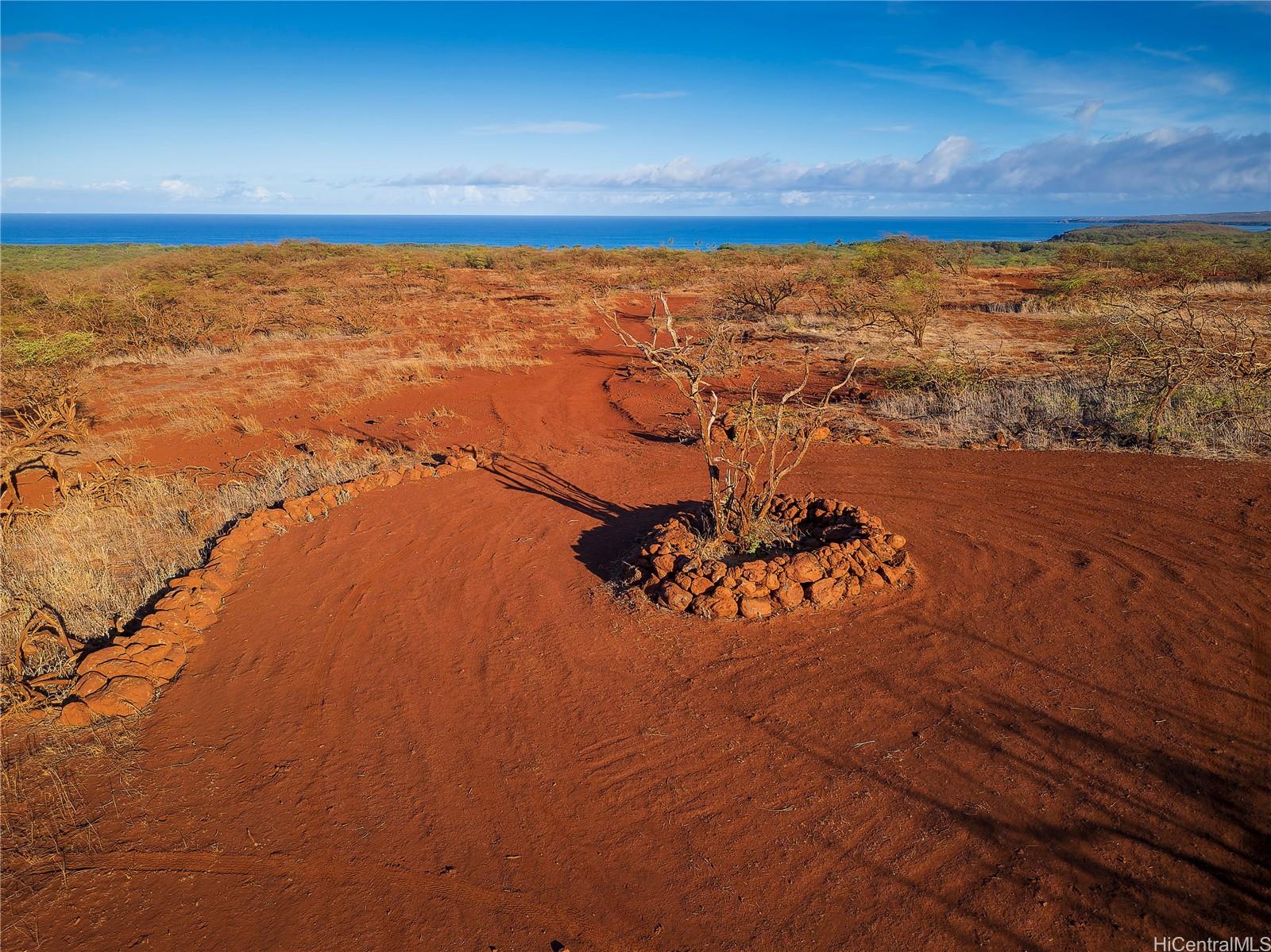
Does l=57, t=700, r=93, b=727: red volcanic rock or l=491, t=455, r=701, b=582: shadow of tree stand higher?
l=491, t=455, r=701, b=582: shadow of tree

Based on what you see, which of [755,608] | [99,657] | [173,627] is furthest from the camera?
[173,627]

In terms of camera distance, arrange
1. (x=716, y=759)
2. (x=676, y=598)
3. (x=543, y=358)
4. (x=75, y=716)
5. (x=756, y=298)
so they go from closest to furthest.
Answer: (x=716, y=759) → (x=75, y=716) → (x=676, y=598) → (x=543, y=358) → (x=756, y=298)

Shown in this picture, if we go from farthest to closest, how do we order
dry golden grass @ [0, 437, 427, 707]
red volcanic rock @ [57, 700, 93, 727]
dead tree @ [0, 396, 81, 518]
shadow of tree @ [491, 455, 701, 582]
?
dead tree @ [0, 396, 81, 518], shadow of tree @ [491, 455, 701, 582], dry golden grass @ [0, 437, 427, 707], red volcanic rock @ [57, 700, 93, 727]

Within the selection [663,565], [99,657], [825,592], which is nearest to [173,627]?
[99,657]

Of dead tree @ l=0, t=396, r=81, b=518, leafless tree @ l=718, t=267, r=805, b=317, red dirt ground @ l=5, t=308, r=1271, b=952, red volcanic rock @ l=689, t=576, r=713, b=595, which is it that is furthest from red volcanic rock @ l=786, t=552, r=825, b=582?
leafless tree @ l=718, t=267, r=805, b=317

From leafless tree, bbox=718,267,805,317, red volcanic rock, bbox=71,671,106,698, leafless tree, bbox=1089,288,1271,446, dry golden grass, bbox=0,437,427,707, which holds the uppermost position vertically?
leafless tree, bbox=718,267,805,317

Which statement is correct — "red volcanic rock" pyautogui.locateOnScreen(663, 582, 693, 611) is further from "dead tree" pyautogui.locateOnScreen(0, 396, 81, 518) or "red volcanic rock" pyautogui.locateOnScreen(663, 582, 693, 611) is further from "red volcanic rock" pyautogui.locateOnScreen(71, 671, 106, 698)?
"dead tree" pyautogui.locateOnScreen(0, 396, 81, 518)

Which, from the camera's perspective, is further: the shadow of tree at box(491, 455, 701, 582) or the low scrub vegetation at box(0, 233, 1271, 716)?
the low scrub vegetation at box(0, 233, 1271, 716)

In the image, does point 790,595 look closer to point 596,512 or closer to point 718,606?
point 718,606
